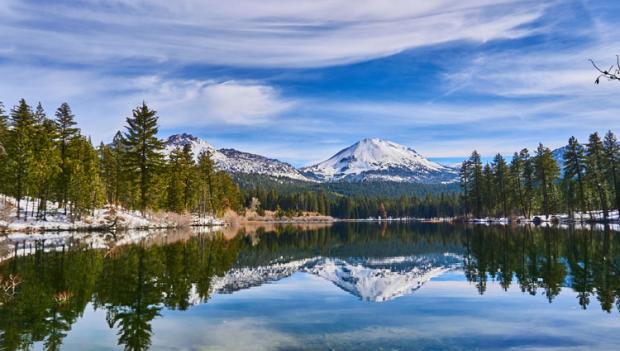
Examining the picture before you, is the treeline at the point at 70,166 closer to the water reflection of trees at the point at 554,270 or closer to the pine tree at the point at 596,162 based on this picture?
the water reflection of trees at the point at 554,270

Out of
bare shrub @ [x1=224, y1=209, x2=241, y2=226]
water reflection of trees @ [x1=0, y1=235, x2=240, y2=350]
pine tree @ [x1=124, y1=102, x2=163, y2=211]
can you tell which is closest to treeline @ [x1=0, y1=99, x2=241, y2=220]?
pine tree @ [x1=124, y1=102, x2=163, y2=211]

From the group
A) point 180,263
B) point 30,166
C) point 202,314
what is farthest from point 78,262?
point 30,166

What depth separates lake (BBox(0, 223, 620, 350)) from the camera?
11289mm

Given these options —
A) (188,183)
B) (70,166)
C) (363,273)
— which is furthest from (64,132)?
(363,273)

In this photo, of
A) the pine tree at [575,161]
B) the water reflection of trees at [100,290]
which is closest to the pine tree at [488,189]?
the pine tree at [575,161]

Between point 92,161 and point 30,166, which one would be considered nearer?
point 30,166

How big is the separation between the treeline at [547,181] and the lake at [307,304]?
61230 mm

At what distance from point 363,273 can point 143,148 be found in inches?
1687

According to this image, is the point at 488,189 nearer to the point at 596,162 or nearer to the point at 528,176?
the point at 528,176

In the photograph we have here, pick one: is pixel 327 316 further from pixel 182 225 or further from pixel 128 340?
pixel 182 225

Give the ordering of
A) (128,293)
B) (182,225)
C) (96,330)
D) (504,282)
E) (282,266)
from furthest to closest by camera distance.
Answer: (182,225) → (282,266) → (504,282) → (128,293) → (96,330)

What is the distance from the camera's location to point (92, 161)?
234 feet

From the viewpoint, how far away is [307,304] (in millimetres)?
16641

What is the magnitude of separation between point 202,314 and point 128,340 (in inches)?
134
